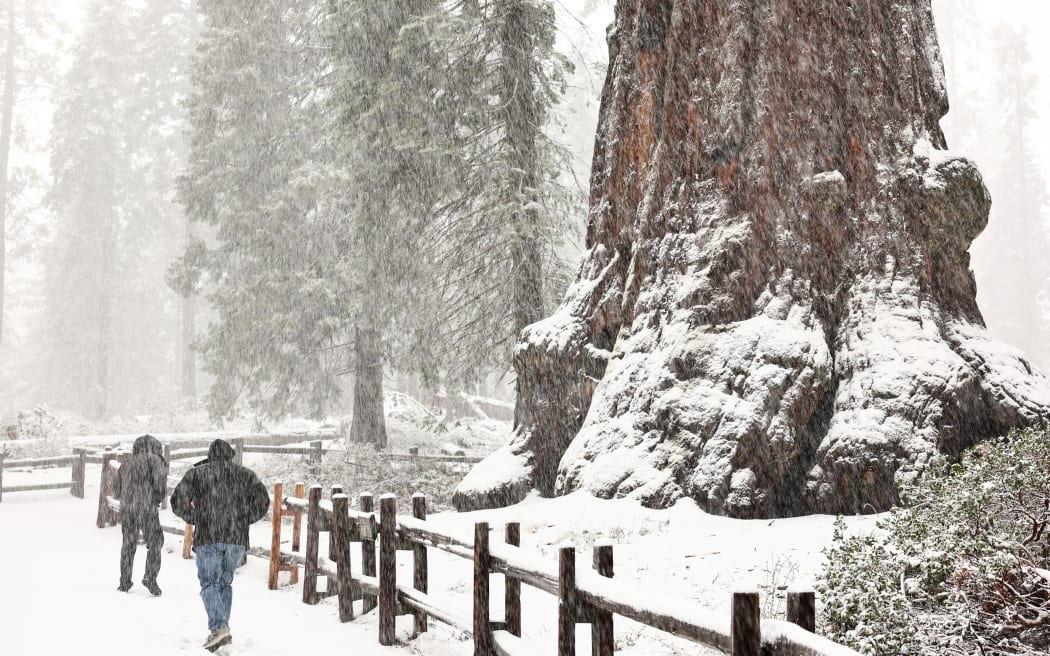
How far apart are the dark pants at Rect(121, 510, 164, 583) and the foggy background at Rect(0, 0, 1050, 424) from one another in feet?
82.9

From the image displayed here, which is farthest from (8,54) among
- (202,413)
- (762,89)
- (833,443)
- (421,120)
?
(833,443)

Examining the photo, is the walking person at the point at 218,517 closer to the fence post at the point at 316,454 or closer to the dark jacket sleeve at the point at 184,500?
the dark jacket sleeve at the point at 184,500

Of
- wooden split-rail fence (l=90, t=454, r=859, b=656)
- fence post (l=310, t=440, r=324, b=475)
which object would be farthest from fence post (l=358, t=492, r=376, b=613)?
fence post (l=310, t=440, r=324, b=475)

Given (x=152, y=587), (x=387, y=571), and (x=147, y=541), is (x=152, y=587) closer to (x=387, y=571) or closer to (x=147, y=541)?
(x=147, y=541)

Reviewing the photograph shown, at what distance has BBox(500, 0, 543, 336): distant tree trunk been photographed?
52.7ft

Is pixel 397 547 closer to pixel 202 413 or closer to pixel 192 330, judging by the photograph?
pixel 202 413

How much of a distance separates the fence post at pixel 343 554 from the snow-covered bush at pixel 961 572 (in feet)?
15.7

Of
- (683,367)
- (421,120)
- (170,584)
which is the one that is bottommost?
(170,584)

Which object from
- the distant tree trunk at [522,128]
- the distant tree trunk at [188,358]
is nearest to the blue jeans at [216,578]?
the distant tree trunk at [522,128]

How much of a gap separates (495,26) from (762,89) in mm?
7091

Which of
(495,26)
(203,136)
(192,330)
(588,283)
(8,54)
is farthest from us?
(8,54)

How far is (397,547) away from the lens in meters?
8.05

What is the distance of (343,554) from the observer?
8695 millimetres

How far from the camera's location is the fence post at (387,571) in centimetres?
769
